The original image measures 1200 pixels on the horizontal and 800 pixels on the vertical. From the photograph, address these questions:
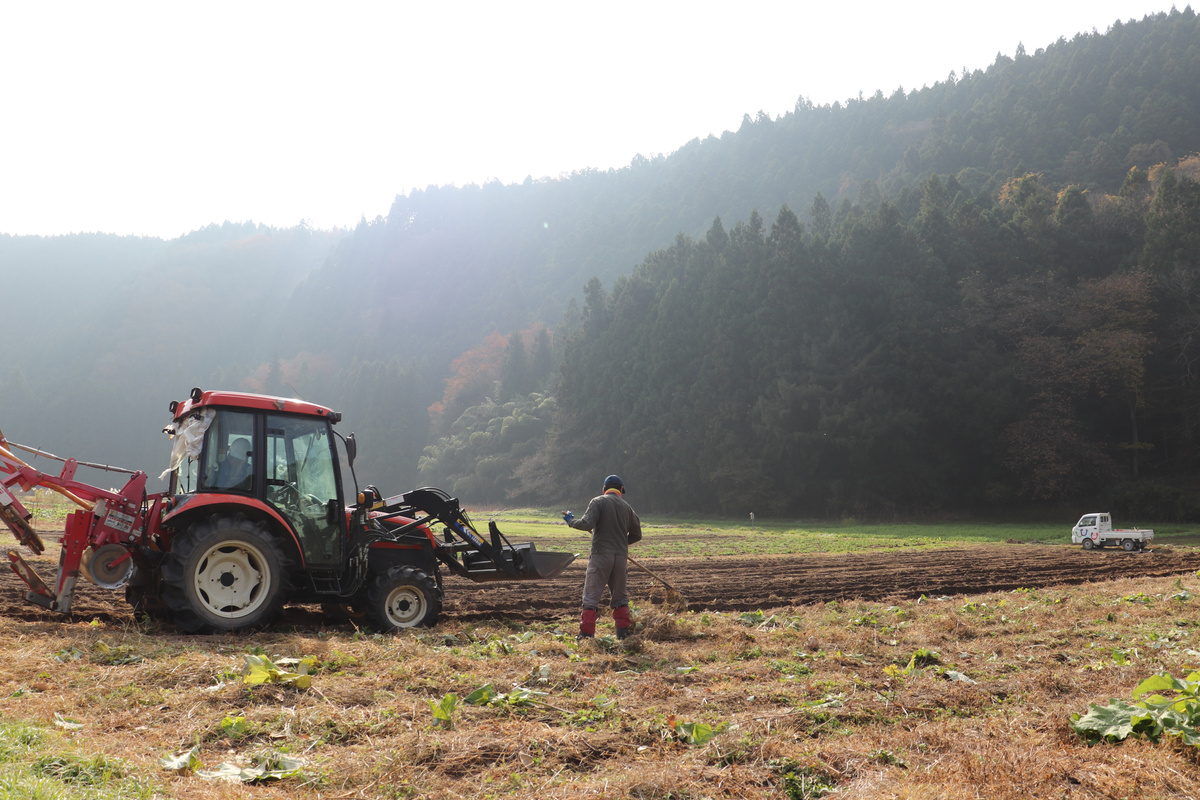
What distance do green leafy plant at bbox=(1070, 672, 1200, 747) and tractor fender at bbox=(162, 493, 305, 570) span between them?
6.94 meters

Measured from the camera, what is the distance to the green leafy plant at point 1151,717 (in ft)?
13.3

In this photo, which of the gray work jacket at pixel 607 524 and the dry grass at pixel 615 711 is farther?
the gray work jacket at pixel 607 524

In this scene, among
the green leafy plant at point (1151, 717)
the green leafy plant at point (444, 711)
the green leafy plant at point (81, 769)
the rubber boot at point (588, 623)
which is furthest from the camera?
the rubber boot at point (588, 623)

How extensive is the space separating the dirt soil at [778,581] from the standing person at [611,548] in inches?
58.5

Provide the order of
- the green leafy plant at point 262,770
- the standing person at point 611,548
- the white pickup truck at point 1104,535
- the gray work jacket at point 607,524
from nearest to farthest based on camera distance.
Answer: the green leafy plant at point 262,770 < the standing person at point 611,548 < the gray work jacket at point 607,524 < the white pickup truck at point 1104,535

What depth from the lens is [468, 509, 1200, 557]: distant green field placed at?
2361 cm

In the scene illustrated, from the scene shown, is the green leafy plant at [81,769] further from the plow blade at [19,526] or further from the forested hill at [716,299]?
the forested hill at [716,299]

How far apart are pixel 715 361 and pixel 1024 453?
1814 centimetres

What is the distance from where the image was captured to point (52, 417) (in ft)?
306

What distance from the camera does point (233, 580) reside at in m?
7.54

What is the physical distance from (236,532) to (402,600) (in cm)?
200

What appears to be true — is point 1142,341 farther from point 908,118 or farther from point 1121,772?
point 908,118

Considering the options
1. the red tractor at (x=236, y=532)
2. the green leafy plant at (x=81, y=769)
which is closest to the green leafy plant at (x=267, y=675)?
the green leafy plant at (x=81, y=769)

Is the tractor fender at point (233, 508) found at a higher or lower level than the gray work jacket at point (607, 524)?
higher
